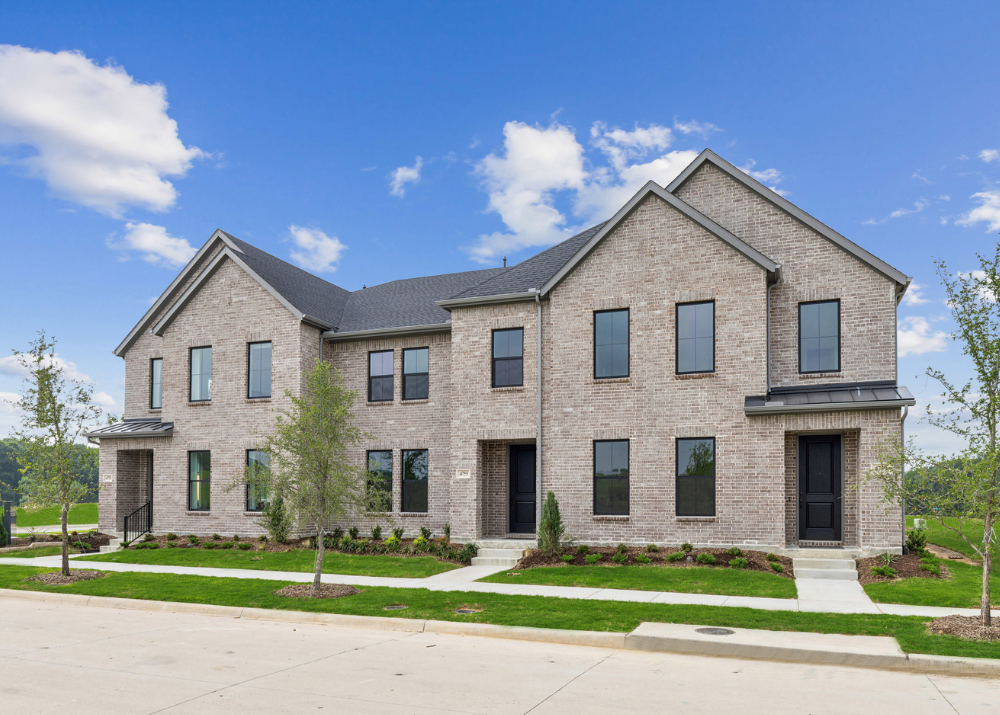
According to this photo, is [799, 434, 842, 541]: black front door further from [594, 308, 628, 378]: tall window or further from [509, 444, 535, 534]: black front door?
[509, 444, 535, 534]: black front door

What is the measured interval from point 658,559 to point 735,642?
7.73 meters

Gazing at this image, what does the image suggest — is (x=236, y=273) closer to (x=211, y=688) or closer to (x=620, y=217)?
(x=620, y=217)

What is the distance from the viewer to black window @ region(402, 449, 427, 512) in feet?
74.3

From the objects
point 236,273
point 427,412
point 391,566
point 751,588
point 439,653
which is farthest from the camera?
point 236,273

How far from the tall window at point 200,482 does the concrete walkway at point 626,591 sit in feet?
16.4

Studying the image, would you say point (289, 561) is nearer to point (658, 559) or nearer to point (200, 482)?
point (200, 482)

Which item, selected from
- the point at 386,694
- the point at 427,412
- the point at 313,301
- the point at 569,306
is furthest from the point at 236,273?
the point at 386,694

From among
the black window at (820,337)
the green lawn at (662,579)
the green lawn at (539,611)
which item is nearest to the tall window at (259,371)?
the green lawn at (539,611)

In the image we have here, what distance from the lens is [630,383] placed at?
1944 cm

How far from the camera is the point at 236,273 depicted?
24641 mm

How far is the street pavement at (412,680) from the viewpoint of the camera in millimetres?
7496

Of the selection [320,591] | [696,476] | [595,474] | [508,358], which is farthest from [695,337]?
[320,591]

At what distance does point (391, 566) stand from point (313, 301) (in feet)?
35.0

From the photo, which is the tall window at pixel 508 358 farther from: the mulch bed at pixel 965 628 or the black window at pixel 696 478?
the mulch bed at pixel 965 628
